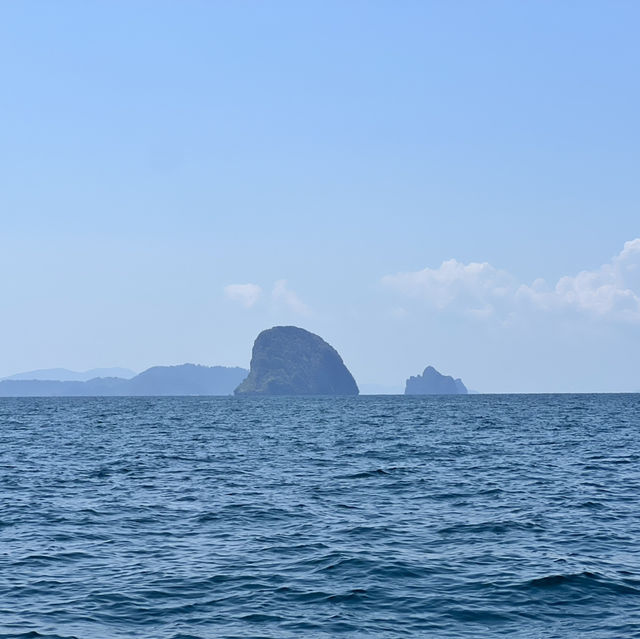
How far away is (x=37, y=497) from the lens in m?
35.0

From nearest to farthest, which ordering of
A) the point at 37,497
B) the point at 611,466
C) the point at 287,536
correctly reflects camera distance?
the point at 287,536, the point at 37,497, the point at 611,466

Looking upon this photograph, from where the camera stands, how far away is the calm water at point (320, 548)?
17828mm

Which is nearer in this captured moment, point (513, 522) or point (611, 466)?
point (513, 522)

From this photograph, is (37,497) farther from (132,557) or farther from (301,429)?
(301,429)

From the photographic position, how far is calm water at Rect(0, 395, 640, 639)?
17.8m

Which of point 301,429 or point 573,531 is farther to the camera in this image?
point 301,429

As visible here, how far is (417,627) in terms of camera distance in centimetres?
1727

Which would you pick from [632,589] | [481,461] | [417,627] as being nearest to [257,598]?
[417,627]

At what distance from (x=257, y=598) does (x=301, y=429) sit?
67.4 m

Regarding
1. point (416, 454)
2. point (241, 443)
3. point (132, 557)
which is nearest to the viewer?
point (132, 557)

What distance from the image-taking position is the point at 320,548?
80.7 ft

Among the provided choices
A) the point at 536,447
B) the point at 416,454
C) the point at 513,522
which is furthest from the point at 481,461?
the point at 513,522

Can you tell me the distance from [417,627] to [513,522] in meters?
12.5

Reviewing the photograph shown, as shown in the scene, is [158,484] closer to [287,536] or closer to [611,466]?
[287,536]
